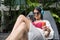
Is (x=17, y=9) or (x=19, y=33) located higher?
(x=19, y=33)

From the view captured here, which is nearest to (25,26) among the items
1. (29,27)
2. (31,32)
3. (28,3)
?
(29,27)

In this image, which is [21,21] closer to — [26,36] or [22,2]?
[26,36]

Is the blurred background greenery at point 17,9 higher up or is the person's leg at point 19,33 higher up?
the person's leg at point 19,33

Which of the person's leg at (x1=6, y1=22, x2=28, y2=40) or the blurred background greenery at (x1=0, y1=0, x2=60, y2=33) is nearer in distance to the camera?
the person's leg at (x1=6, y1=22, x2=28, y2=40)

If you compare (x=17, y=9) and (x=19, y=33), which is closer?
(x=19, y=33)

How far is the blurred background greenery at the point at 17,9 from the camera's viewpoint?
820cm

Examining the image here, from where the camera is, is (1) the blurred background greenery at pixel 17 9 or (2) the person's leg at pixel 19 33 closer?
(2) the person's leg at pixel 19 33

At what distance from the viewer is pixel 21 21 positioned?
190 inches

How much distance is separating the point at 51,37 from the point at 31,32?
79cm

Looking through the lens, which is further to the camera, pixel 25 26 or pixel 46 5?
pixel 46 5

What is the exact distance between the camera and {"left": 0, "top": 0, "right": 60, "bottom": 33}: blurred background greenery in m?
8.20

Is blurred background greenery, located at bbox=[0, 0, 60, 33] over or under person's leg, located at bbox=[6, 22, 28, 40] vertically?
under

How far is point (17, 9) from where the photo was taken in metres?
8.41

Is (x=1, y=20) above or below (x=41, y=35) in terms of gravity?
below
